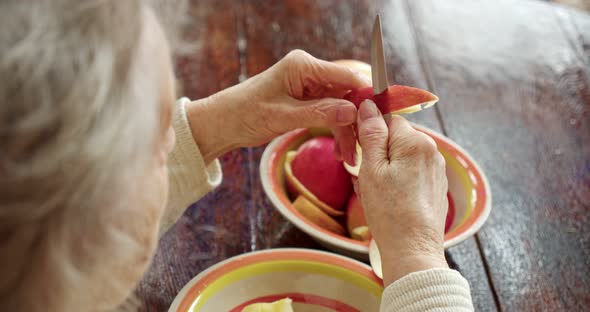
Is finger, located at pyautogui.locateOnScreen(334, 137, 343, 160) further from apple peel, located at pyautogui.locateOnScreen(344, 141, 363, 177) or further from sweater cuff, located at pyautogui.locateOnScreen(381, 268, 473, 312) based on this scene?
sweater cuff, located at pyautogui.locateOnScreen(381, 268, 473, 312)

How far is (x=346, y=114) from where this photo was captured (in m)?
0.80

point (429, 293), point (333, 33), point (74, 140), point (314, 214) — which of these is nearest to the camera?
point (74, 140)

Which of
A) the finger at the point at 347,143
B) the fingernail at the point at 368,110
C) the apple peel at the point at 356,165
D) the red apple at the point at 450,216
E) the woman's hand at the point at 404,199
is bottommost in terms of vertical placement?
the red apple at the point at 450,216

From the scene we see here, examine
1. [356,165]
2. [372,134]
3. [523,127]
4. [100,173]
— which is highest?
[100,173]

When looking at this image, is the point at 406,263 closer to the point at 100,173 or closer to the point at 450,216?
the point at 450,216

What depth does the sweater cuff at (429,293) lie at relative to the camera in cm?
65

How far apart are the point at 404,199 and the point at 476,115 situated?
50 centimetres

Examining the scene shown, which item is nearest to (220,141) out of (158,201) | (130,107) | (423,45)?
(158,201)

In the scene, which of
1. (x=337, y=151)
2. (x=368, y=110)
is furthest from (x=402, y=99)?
(x=337, y=151)

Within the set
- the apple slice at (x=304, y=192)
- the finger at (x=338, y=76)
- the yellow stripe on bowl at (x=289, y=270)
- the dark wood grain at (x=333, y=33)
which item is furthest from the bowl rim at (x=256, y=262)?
the dark wood grain at (x=333, y=33)

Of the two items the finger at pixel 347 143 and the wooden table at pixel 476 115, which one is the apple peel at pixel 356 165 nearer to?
the finger at pixel 347 143

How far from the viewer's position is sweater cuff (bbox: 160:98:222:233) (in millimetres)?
869

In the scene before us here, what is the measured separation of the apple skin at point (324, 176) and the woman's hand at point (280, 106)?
0.14 feet

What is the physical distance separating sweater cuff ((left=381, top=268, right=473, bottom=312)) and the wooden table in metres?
0.16
